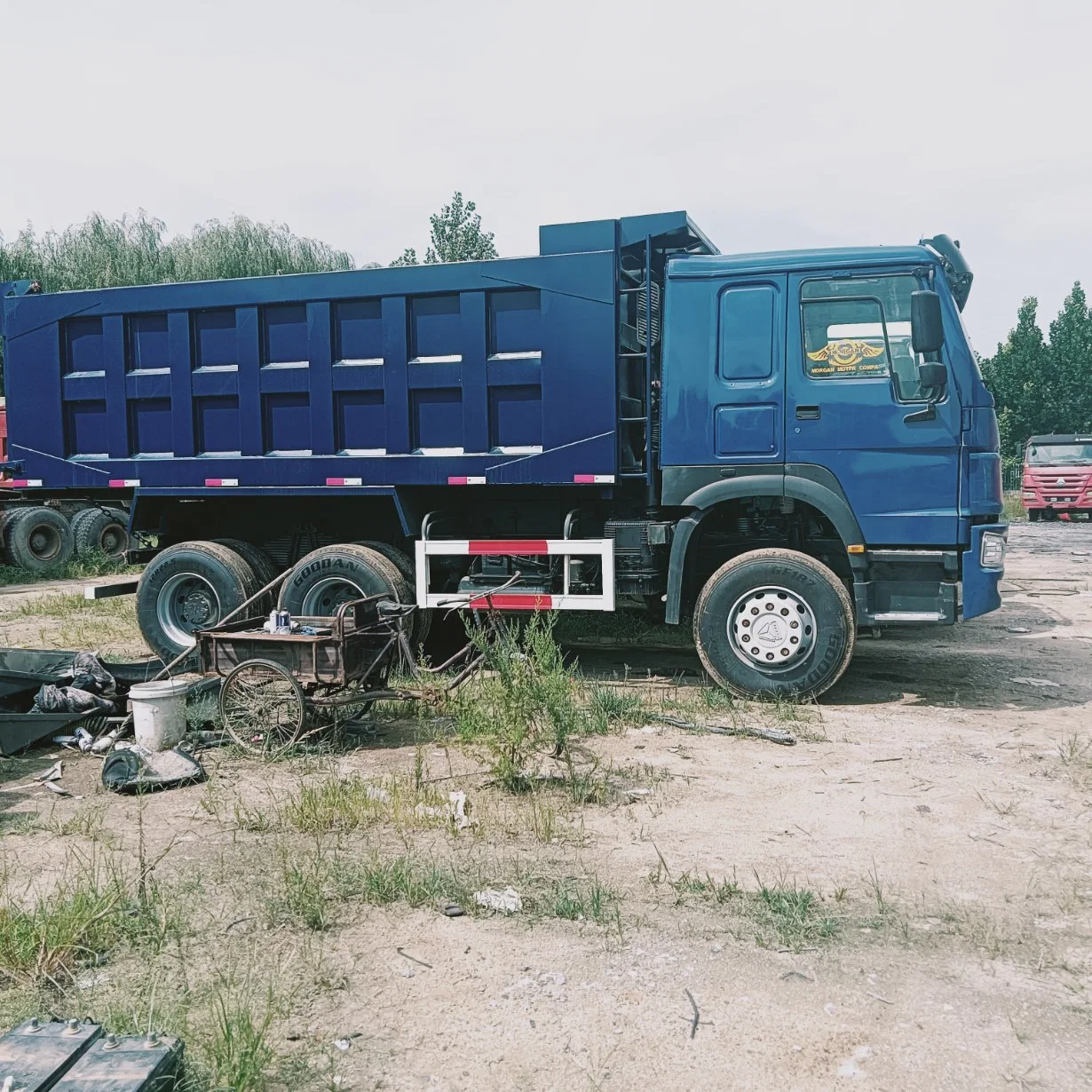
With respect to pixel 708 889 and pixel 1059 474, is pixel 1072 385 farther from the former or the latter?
pixel 708 889

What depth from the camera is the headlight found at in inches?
260

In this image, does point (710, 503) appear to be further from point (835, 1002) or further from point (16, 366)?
point (16, 366)

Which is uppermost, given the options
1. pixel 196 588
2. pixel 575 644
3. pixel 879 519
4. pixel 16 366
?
pixel 16 366

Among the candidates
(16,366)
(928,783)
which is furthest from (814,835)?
(16,366)

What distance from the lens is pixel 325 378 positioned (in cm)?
789

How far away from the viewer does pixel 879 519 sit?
22.2 ft

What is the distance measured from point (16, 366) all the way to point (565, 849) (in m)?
6.86

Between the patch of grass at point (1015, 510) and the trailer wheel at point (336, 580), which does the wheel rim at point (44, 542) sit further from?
the patch of grass at point (1015, 510)

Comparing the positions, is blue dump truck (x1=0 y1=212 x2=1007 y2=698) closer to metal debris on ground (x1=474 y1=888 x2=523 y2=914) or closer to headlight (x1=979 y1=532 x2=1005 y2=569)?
headlight (x1=979 y1=532 x2=1005 y2=569)

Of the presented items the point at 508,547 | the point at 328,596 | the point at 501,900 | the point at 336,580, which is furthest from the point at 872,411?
the point at 501,900

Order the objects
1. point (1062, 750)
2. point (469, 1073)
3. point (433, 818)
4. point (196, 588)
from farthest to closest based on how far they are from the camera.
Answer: point (196, 588), point (1062, 750), point (433, 818), point (469, 1073)

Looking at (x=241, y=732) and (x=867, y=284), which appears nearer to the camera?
(x=241, y=732)

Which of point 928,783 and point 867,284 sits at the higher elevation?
point 867,284

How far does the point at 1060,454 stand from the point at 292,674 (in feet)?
81.5
